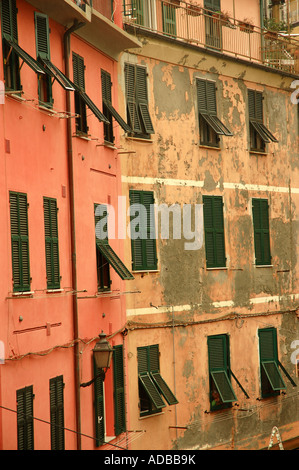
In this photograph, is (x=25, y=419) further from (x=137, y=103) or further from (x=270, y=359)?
(x=270, y=359)

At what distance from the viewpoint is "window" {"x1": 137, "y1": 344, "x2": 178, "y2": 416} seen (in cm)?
2020

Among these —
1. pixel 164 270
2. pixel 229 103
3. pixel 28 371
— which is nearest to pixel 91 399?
pixel 28 371

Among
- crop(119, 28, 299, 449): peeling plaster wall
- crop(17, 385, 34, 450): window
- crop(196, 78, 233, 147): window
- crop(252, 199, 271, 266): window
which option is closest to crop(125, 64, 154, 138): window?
crop(119, 28, 299, 449): peeling plaster wall

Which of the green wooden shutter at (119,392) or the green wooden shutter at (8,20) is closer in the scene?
the green wooden shutter at (8,20)

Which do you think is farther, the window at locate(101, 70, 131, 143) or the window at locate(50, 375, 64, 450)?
the window at locate(101, 70, 131, 143)

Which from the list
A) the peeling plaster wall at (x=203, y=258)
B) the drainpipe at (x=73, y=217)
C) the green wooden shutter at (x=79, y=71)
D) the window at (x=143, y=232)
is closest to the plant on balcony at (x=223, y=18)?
the peeling plaster wall at (x=203, y=258)

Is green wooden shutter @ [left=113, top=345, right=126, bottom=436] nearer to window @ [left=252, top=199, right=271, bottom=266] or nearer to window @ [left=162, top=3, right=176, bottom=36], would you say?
window @ [left=252, top=199, right=271, bottom=266]

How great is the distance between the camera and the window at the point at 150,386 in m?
20.2

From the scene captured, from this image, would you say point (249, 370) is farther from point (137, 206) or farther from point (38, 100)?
point (38, 100)

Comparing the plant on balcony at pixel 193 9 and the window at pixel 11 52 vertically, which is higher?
the plant on balcony at pixel 193 9

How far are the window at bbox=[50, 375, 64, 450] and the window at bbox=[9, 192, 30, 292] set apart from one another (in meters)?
2.22

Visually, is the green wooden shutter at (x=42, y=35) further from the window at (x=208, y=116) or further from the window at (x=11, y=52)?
the window at (x=208, y=116)

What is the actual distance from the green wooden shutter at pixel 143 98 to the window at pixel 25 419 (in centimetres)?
761

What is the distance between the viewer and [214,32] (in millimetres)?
23750
